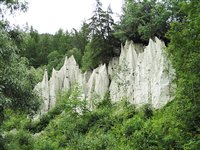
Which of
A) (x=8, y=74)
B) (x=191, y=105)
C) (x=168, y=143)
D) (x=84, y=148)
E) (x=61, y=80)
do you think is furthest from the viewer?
(x=61, y=80)

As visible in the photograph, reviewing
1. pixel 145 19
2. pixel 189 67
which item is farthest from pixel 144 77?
pixel 189 67

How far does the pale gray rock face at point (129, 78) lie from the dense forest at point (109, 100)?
978mm

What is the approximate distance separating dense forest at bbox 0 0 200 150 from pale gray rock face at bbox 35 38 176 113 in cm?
98

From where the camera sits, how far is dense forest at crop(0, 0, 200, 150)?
40.7 feet

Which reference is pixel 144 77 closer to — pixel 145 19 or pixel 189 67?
pixel 145 19

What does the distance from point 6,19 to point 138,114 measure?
43.9ft

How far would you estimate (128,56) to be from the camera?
30547mm

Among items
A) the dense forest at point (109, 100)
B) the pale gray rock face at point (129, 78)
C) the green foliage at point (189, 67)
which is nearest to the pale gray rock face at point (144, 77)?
the pale gray rock face at point (129, 78)

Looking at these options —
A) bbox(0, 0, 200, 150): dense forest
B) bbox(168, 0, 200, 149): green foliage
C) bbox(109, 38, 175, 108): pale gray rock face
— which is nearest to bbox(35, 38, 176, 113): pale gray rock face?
bbox(109, 38, 175, 108): pale gray rock face

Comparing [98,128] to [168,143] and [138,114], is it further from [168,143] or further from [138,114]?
[168,143]

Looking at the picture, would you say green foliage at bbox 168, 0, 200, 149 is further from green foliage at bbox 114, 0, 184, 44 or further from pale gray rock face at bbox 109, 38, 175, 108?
green foliage at bbox 114, 0, 184, 44

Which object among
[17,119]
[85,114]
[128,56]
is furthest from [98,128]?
[17,119]

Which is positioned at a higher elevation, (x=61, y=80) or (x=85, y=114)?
(x=61, y=80)

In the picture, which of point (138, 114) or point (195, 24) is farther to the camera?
point (138, 114)
